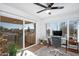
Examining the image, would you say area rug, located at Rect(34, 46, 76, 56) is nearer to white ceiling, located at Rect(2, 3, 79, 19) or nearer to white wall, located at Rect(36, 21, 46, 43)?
white wall, located at Rect(36, 21, 46, 43)

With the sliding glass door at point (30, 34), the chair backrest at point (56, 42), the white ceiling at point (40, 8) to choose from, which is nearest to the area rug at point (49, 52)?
the chair backrest at point (56, 42)

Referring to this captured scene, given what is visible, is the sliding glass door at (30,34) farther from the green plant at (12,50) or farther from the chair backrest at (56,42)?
the chair backrest at (56,42)

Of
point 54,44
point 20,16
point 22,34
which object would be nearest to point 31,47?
point 22,34

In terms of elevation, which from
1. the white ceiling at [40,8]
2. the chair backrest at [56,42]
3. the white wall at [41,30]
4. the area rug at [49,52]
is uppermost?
the white ceiling at [40,8]

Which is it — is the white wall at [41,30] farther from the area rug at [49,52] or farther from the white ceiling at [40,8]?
the area rug at [49,52]

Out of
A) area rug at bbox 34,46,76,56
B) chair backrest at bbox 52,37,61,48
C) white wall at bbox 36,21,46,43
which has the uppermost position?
white wall at bbox 36,21,46,43

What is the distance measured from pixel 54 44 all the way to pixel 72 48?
13.9 inches

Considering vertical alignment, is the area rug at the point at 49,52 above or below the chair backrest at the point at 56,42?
below

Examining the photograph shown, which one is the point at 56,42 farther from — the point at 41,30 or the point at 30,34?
the point at 30,34

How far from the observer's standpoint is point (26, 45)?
1.62 m

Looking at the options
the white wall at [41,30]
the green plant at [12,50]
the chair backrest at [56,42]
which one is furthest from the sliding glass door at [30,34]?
the chair backrest at [56,42]

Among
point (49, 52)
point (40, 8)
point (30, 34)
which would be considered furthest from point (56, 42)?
point (40, 8)

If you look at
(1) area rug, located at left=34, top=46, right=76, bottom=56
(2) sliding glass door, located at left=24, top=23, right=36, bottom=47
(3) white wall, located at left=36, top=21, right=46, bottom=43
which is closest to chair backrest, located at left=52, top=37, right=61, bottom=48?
(1) area rug, located at left=34, top=46, right=76, bottom=56

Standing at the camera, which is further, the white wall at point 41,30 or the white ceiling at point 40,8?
the white wall at point 41,30
